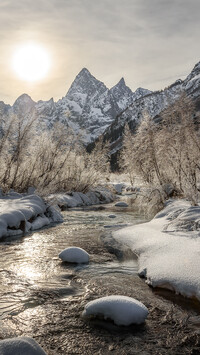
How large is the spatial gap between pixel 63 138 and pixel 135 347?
505 inches

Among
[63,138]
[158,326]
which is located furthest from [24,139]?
[158,326]

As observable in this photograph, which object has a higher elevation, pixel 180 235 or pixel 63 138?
pixel 63 138

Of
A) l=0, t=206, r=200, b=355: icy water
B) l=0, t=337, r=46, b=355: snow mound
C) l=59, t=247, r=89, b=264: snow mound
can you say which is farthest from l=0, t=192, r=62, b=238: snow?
l=0, t=337, r=46, b=355: snow mound

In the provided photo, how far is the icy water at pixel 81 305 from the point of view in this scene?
307 centimetres

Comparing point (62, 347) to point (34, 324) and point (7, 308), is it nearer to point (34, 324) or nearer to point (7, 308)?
point (34, 324)

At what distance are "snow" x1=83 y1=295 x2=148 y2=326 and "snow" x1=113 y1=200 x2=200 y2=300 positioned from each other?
34.8 inches

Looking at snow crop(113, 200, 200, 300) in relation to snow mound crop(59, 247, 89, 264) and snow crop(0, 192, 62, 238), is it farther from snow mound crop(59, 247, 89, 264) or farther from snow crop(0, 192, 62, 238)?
snow crop(0, 192, 62, 238)

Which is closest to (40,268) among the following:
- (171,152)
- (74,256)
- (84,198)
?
(74,256)

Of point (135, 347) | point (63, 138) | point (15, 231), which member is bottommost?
point (135, 347)

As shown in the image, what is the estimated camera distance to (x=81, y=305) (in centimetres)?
392

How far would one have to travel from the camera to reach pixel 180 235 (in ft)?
19.9

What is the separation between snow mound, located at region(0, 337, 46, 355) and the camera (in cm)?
241

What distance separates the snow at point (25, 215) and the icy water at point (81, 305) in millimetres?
1312

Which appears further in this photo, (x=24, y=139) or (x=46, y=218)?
(x=24, y=139)
